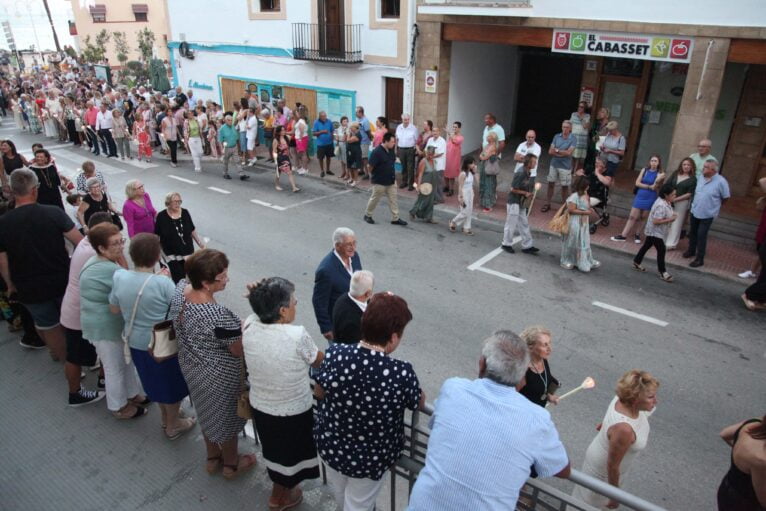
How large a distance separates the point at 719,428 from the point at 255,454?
434 centimetres

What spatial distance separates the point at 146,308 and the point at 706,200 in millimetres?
8254

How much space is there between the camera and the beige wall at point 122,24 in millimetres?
48812

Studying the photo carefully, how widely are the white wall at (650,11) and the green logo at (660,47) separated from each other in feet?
1.05

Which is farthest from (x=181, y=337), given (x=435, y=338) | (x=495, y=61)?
(x=495, y=61)

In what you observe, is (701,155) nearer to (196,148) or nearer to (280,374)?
(280,374)

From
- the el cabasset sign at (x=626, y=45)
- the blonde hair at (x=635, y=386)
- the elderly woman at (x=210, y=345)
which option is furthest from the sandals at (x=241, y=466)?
the el cabasset sign at (x=626, y=45)

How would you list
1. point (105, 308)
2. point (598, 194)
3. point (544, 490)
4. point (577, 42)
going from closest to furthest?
point (544, 490) → point (105, 308) → point (598, 194) → point (577, 42)

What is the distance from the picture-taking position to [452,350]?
6.31 m

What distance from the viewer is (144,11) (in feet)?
172

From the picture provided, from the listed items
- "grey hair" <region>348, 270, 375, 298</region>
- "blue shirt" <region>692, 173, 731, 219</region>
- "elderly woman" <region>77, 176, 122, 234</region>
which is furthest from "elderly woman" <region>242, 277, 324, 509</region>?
"blue shirt" <region>692, 173, 731, 219</region>

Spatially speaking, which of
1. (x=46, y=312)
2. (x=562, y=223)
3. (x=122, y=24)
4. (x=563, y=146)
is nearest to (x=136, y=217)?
(x=46, y=312)

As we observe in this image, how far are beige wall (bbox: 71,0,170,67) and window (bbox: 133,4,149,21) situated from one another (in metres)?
0.27

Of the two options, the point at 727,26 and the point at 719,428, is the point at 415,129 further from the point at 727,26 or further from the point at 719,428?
the point at 719,428

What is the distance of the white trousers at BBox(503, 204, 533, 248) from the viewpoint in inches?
351
